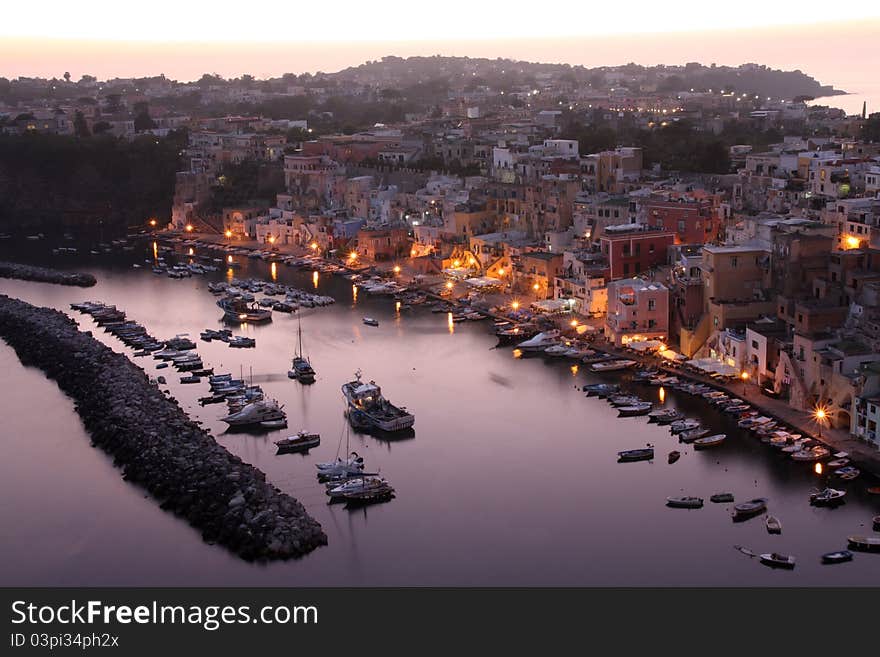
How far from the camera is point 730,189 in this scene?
15.0m

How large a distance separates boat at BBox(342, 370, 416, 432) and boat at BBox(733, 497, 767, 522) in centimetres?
275

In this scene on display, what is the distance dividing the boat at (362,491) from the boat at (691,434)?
7.32 feet

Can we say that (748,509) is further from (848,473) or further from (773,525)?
(848,473)

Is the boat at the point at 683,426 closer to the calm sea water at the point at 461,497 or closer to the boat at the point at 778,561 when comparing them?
the calm sea water at the point at 461,497

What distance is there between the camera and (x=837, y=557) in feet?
22.1

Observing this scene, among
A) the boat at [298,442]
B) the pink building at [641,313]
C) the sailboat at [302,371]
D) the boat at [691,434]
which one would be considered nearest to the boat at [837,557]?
the boat at [691,434]

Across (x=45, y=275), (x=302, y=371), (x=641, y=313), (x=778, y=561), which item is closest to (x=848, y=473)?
(x=778, y=561)

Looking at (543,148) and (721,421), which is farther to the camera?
(543,148)

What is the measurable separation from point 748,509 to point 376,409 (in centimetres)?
312

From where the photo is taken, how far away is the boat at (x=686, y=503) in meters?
7.56


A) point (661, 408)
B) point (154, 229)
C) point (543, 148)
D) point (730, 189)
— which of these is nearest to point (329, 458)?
point (661, 408)

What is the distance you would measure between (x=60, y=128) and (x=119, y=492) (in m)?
23.3

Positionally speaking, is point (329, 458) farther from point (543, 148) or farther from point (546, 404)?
point (543, 148)

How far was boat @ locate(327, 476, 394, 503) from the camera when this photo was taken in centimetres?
776
